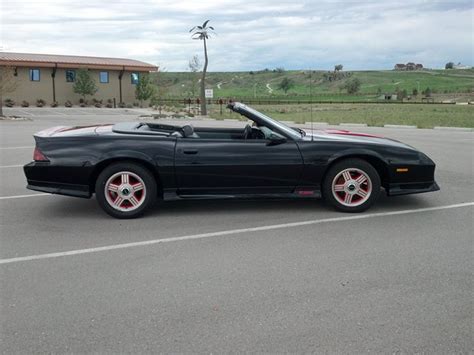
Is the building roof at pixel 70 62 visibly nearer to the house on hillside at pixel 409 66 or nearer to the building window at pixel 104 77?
the building window at pixel 104 77

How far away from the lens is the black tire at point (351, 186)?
226 inches

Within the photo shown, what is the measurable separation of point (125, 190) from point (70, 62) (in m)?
41.8

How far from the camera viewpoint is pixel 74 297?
3535mm

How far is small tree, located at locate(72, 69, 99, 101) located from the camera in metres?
43.2

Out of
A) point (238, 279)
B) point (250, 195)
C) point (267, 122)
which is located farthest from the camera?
point (267, 122)

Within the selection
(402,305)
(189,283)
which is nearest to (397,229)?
(402,305)

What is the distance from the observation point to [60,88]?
146ft

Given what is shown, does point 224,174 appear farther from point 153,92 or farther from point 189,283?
point 153,92

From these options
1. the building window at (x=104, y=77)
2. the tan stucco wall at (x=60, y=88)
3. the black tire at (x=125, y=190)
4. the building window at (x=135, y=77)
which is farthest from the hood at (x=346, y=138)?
the building window at (x=135, y=77)

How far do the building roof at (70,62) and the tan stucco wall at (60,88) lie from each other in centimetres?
74

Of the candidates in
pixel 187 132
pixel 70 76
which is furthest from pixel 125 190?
pixel 70 76

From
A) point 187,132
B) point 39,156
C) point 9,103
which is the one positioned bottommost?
point 39,156

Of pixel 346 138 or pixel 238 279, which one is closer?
pixel 238 279

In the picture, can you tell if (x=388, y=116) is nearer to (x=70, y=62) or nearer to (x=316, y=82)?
(x=70, y=62)
